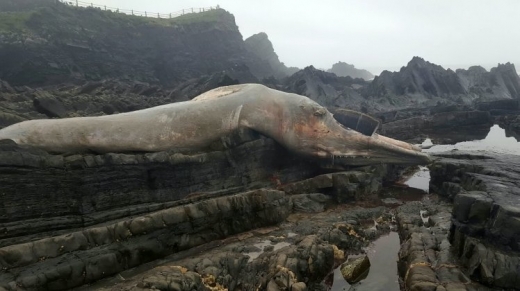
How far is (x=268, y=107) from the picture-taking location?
1111cm

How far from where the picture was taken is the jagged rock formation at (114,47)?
1438 inches

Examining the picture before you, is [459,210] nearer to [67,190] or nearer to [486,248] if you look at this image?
[486,248]

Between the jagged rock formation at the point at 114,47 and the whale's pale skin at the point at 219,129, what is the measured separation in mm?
28951

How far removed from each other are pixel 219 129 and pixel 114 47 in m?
43.5

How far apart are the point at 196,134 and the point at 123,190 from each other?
2.61 metres

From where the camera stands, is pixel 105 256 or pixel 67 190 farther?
pixel 67 190

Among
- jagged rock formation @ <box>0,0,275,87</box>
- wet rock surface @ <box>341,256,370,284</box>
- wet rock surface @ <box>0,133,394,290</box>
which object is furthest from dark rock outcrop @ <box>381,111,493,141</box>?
wet rock surface @ <box>341,256,370,284</box>

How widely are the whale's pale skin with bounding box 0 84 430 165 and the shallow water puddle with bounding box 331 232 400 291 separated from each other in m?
3.72

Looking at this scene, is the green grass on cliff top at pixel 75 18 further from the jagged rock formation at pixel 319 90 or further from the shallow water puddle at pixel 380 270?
the shallow water puddle at pixel 380 270

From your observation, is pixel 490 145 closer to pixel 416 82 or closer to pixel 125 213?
pixel 125 213

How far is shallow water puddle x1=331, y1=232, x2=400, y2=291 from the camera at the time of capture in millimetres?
6688

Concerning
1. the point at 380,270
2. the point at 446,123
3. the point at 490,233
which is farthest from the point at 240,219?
the point at 446,123

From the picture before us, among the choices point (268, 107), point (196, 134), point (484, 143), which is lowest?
point (484, 143)

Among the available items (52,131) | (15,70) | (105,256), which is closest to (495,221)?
(105,256)
